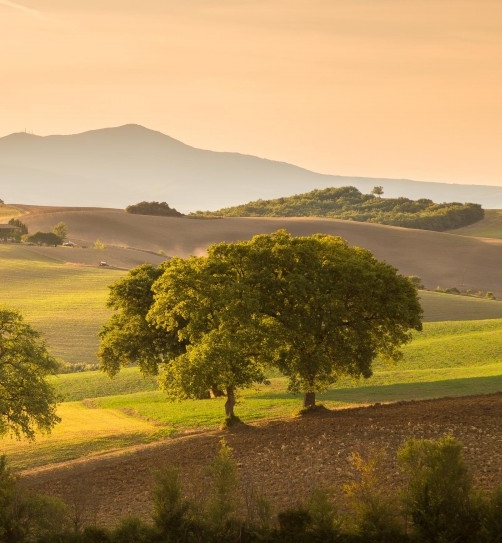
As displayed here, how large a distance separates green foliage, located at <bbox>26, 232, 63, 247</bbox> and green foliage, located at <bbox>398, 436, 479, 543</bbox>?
503 ft

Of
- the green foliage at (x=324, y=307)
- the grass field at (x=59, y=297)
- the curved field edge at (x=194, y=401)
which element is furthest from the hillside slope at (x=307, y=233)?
the green foliage at (x=324, y=307)

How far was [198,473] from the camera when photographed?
3700 cm

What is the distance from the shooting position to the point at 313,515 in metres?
26.5

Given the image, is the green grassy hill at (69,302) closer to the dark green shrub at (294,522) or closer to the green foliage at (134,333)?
the green foliage at (134,333)

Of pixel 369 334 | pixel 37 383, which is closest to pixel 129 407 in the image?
pixel 37 383

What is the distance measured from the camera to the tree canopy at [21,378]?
46.1m

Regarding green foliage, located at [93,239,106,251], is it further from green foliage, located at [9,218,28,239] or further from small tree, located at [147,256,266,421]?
small tree, located at [147,256,266,421]

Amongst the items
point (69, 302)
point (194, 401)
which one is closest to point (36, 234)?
point (69, 302)

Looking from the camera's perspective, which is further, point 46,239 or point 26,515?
point 46,239

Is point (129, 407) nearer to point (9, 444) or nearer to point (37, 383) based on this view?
point (9, 444)

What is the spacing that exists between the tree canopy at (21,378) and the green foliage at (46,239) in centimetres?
12917

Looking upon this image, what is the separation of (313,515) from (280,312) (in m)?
22.1

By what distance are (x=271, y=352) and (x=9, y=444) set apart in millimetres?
16411

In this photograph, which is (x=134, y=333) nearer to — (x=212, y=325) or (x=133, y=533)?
(x=212, y=325)
